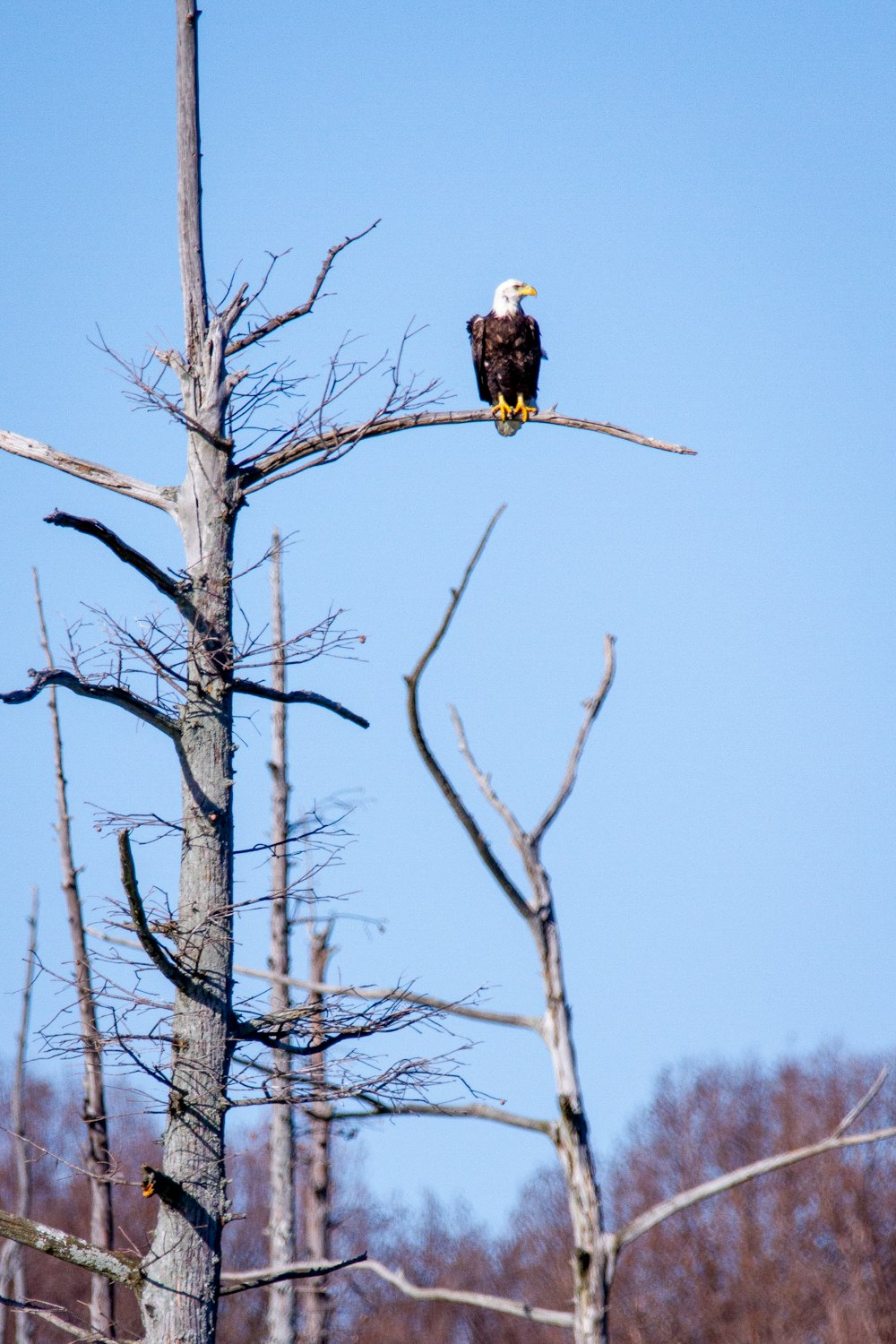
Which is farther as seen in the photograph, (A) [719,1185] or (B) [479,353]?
(B) [479,353]

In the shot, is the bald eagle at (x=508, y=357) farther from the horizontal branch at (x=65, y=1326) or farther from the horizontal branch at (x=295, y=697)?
the horizontal branch at (x=65, y=1326)

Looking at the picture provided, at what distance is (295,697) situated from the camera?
22.9 feet

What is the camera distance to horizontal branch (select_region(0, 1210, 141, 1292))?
593 centimetres

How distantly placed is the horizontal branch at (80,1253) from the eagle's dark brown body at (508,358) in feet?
28.2

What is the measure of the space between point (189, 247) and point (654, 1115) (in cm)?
3004

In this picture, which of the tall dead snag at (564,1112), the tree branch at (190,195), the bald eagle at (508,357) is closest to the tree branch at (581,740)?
the tall dead snag at (564,1112)

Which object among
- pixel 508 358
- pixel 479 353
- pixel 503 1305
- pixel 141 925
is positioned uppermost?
pixel 479 353

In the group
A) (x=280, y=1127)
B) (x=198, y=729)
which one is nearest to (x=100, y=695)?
(x=198, y=729)

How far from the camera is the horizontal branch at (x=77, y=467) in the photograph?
7.11m

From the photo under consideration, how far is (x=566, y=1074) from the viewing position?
14.2 ft

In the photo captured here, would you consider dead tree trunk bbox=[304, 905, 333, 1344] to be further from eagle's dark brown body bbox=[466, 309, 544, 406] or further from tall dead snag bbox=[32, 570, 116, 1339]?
eagle's dark brown body bbox=[466, 309, 544, 406]

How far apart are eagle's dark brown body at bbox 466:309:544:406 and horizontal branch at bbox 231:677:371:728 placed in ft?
20.5

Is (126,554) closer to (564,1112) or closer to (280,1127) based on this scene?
(564,1112)

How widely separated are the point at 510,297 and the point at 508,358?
96 cm
